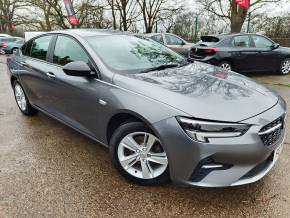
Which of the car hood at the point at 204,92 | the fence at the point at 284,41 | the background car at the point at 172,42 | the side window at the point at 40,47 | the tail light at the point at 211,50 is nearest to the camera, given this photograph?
the car hood at the point at 204,92

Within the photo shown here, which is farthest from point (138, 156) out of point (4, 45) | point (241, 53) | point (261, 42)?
point (4, 45)

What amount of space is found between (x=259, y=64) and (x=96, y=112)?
720 cm

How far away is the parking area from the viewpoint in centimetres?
252

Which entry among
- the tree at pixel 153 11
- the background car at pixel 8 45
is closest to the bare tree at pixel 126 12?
the tree at pixel 153 11

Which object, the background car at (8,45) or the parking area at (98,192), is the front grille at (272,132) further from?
the background car at (8,45)

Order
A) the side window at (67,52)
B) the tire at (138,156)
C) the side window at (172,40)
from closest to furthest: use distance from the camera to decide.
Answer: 1. the tire at (138,156)
2. the side window at (67,52)
3. the side window at (172,40)

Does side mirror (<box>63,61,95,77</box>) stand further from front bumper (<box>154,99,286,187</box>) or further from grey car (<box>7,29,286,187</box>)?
front bumper (<box>154,99,286,187</box>)

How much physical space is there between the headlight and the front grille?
21 cm

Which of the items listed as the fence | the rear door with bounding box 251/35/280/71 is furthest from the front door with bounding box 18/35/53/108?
the fence

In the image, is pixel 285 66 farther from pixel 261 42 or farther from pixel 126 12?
pixel 126 12

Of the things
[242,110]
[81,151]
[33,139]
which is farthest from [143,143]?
[33,139]

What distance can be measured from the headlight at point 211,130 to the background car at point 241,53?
636 cm

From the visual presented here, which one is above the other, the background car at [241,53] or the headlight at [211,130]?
the headlight at [211,130]

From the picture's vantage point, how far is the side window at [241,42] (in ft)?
28.4
